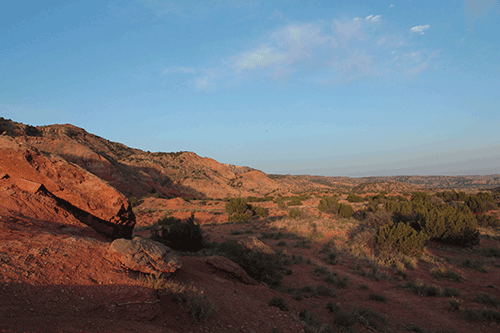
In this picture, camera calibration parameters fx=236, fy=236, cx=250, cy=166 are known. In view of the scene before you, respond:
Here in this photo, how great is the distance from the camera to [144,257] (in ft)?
19.6

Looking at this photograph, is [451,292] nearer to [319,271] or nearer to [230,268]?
[319,271]

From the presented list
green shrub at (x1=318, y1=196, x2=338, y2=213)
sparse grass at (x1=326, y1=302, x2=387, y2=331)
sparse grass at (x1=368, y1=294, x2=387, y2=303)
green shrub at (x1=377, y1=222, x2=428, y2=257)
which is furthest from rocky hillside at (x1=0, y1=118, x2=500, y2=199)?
green shrub at (x1=377, y1=222, x2=428, y2=257)

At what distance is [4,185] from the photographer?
7.04 metres

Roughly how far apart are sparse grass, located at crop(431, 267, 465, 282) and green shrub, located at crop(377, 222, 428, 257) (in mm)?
1988

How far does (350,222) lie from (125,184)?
3491 cm

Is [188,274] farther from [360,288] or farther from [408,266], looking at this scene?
[408,266]

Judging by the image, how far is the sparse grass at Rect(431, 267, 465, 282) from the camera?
35.8ft

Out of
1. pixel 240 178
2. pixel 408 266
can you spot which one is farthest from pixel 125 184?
pixel 408 266

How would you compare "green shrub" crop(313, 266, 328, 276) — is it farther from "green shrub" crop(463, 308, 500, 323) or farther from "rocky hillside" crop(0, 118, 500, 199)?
"rocky hillside" crop(0, 118, 500, 199)

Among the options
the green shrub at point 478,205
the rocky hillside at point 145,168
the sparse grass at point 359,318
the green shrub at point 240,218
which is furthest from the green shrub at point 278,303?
the rocky hillside at point 145,168

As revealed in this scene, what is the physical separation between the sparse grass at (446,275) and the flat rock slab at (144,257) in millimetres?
Result: 12283

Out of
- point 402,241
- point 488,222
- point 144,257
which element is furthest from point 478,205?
point 144,257

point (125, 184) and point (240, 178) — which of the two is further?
point (240, 178)

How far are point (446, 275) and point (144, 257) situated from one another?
13.6 metres
